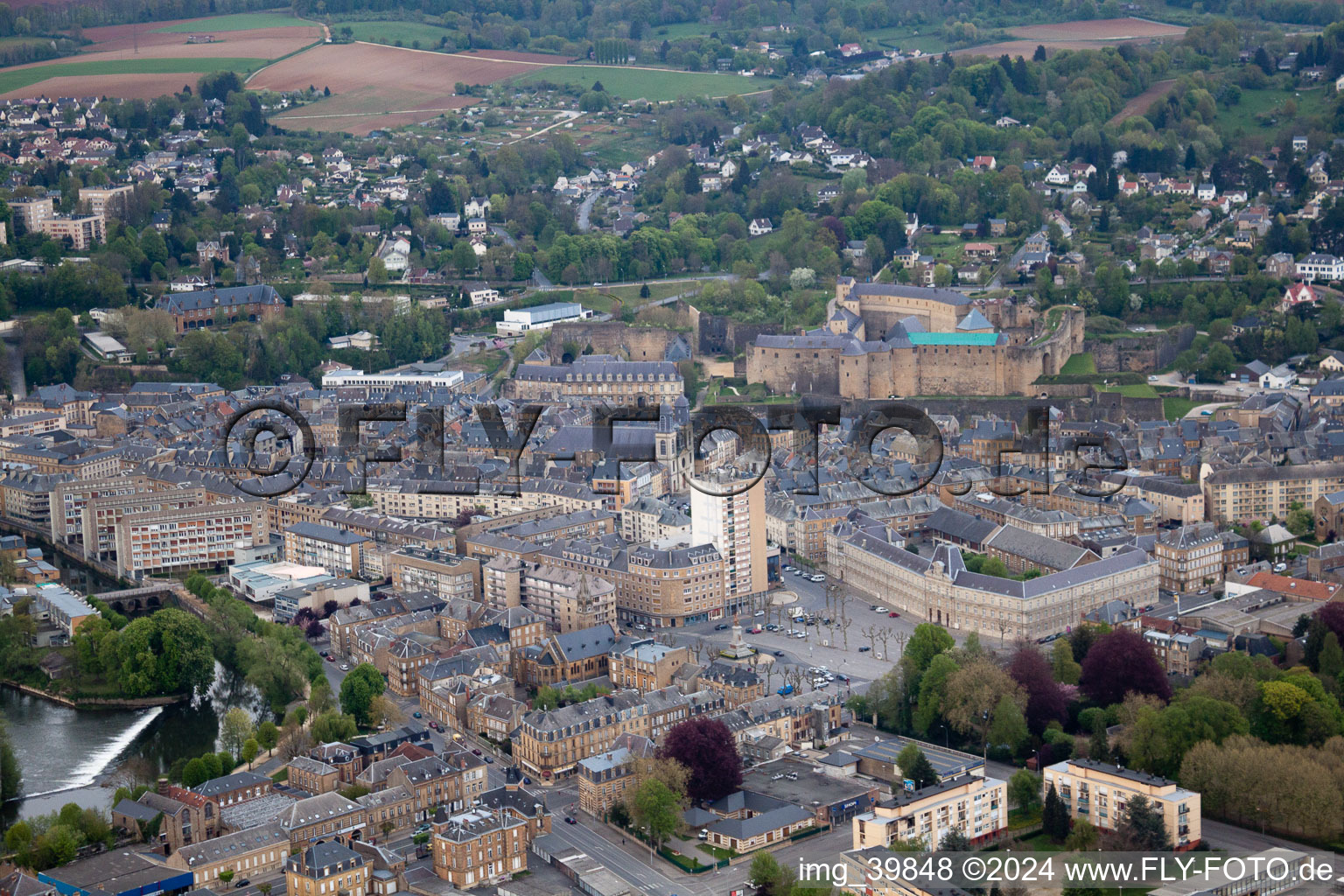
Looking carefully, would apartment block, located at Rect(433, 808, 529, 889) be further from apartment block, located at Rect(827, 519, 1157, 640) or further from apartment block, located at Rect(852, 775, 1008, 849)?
apartment block, located at Rect(827, 519, 1157, 640)

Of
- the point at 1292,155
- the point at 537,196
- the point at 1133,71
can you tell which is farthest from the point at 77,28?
the point at 1292,155

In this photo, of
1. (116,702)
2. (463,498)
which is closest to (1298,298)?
(463,498)

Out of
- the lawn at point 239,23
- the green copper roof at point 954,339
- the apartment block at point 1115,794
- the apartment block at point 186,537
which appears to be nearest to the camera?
the apartment block at point 1115,794

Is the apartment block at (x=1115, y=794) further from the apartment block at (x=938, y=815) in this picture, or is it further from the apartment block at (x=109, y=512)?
the apartment block at (x=109, y=512)

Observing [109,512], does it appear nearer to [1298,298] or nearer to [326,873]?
[326,873]

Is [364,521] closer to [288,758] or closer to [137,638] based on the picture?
[137,638]

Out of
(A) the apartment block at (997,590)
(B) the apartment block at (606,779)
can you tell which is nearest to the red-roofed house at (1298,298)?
(A) the apartment block at (997,590)

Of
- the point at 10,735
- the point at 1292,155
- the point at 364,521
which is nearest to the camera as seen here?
the point at 10,735
